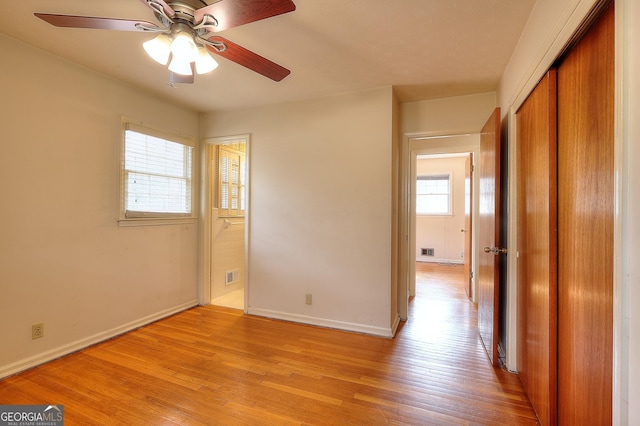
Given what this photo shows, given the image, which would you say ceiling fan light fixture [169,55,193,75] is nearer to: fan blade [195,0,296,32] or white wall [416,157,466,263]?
fan blade [195,0,296,32]

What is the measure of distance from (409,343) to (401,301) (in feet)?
2.04

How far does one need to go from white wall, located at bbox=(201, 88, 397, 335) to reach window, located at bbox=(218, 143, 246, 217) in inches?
21.0

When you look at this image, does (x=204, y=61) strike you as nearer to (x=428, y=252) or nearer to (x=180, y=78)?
(x=180, y=78)

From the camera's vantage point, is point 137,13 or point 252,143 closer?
point 137,13

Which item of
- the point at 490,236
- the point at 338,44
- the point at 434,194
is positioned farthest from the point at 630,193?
the point at 434,194

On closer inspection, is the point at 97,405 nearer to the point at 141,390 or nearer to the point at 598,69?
the point at 141,390

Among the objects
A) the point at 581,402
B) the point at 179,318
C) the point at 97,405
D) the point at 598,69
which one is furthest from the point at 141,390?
the point at 598,69

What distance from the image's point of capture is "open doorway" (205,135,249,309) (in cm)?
361

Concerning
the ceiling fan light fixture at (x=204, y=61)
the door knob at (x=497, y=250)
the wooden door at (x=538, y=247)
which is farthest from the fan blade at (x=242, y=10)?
the door knob at (x=497, y=250)

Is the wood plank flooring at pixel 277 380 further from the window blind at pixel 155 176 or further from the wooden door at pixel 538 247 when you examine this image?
the window blind at pixel 155 176

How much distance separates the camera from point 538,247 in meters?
1.58

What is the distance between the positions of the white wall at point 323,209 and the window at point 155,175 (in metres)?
0.68

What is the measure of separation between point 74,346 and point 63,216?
1096 millimetres

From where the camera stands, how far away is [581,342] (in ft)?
3.83
